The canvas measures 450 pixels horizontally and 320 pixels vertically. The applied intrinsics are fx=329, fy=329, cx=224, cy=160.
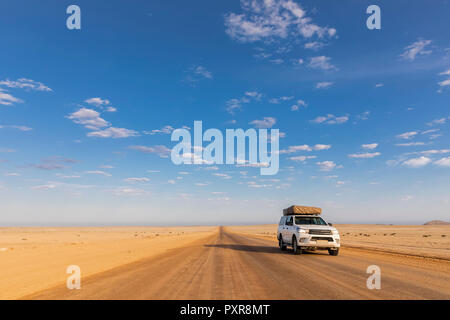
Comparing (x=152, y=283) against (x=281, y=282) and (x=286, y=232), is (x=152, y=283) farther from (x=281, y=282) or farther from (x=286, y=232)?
(x=286, y=232)

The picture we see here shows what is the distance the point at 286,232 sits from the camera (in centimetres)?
1912

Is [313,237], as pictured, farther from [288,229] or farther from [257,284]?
[257,284]

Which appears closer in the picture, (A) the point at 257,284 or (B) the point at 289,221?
(A) the point at 257,284

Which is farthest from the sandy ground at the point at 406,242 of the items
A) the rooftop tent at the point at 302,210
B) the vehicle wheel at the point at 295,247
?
the vehicle wheel at the point at 295,247

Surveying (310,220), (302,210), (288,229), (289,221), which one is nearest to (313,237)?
(310,220)

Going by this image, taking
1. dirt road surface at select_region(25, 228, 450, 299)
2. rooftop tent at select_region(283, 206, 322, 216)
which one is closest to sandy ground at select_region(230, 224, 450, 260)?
rooftop tent at select_region(283, 206, 322, 216)

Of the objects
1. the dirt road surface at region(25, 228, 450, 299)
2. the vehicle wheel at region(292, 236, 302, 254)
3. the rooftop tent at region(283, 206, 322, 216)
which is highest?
the rooftop tent at region(283, 206, 322, 216)

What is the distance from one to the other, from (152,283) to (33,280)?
3.88m

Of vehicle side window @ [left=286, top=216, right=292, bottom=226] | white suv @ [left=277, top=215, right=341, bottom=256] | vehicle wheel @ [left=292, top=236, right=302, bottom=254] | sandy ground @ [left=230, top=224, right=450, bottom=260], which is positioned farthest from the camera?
sandy ground @ [left=230, top=224, right=450, bottom=260]

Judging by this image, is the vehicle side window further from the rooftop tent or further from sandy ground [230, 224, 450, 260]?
sandy ground [230, 224, 450, 260]

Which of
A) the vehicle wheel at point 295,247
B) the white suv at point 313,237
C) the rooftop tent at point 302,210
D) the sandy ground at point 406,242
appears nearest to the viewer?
the white suv at point 313,237

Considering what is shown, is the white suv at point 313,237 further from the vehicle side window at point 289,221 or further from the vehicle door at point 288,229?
the vehicle side window at point 289,221
